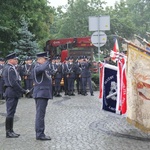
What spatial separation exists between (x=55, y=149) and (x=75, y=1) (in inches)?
1676

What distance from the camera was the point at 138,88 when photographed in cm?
936

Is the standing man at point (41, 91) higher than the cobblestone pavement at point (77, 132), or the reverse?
the standing man at point (41, 91)

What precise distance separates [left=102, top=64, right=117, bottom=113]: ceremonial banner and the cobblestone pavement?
22 centimetres

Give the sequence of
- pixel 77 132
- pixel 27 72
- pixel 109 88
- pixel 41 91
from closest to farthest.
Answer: pixel 41 91, pixel 77 132, pixel 109 88, pixel 27 72

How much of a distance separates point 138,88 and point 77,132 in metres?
1.79

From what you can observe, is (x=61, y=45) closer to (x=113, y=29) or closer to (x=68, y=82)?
(x=68, y=82)

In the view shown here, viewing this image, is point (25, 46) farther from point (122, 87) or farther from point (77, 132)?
point (122, 87)

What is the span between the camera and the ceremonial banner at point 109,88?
1037 cm

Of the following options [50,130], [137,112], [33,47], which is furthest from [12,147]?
[33,47]

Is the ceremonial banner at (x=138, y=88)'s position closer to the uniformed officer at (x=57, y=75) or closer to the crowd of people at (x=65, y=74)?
the crowd of people at (x=65, y=74)

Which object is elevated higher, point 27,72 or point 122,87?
point 122,87

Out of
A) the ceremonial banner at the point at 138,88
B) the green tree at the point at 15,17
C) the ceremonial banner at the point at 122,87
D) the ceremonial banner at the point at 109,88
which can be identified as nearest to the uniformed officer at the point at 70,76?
the green tree at the point at 15,17

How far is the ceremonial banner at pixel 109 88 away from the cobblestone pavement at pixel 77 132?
22cm

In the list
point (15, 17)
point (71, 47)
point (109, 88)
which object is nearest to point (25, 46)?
point (71, 47)
